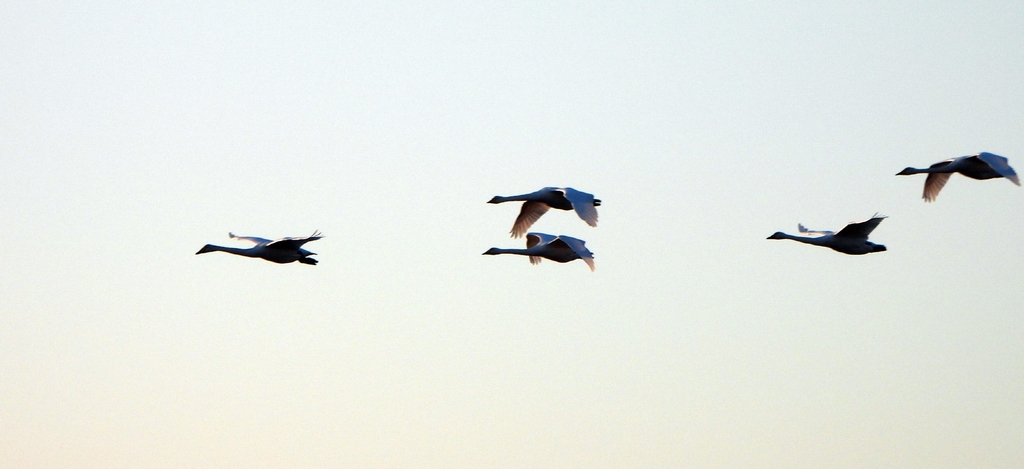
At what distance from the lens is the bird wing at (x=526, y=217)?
2133 inches

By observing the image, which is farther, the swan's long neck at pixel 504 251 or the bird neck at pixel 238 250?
the swan's long neck at pixel 504 251

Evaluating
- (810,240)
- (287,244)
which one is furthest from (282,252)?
(810,240)

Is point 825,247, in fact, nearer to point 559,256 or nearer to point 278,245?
point 559,256

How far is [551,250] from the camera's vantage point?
51062 millimetres

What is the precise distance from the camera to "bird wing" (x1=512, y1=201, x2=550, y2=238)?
178 feet

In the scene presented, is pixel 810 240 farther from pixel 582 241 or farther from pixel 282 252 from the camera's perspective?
pixel 282 252

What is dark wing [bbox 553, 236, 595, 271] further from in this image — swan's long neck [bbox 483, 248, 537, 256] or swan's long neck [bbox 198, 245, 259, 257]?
swan's long neck [bbox 198, 245, 259, 257]

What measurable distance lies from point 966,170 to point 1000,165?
9.05 feet

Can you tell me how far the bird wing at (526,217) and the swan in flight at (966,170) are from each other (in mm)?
10772

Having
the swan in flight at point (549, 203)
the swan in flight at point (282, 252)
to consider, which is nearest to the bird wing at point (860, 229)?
the swan in flight at point (549, 203)

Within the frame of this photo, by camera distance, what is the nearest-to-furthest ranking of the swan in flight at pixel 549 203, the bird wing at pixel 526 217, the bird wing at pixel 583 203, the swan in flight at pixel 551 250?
the bird wing at pixel 583 203
the swan in flight at pixel 549 203
the swan in flight at pixel 551 250
the bird wing at pixel 526 217

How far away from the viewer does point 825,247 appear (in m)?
50.2

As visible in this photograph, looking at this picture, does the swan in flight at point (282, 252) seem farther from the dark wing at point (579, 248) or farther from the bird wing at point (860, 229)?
the bird wing at point (860, 229)

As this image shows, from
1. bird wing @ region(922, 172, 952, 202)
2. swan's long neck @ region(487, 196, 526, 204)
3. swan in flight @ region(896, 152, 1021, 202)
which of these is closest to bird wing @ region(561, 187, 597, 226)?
swan's long neck @ region(487, 196, 526, 204)
